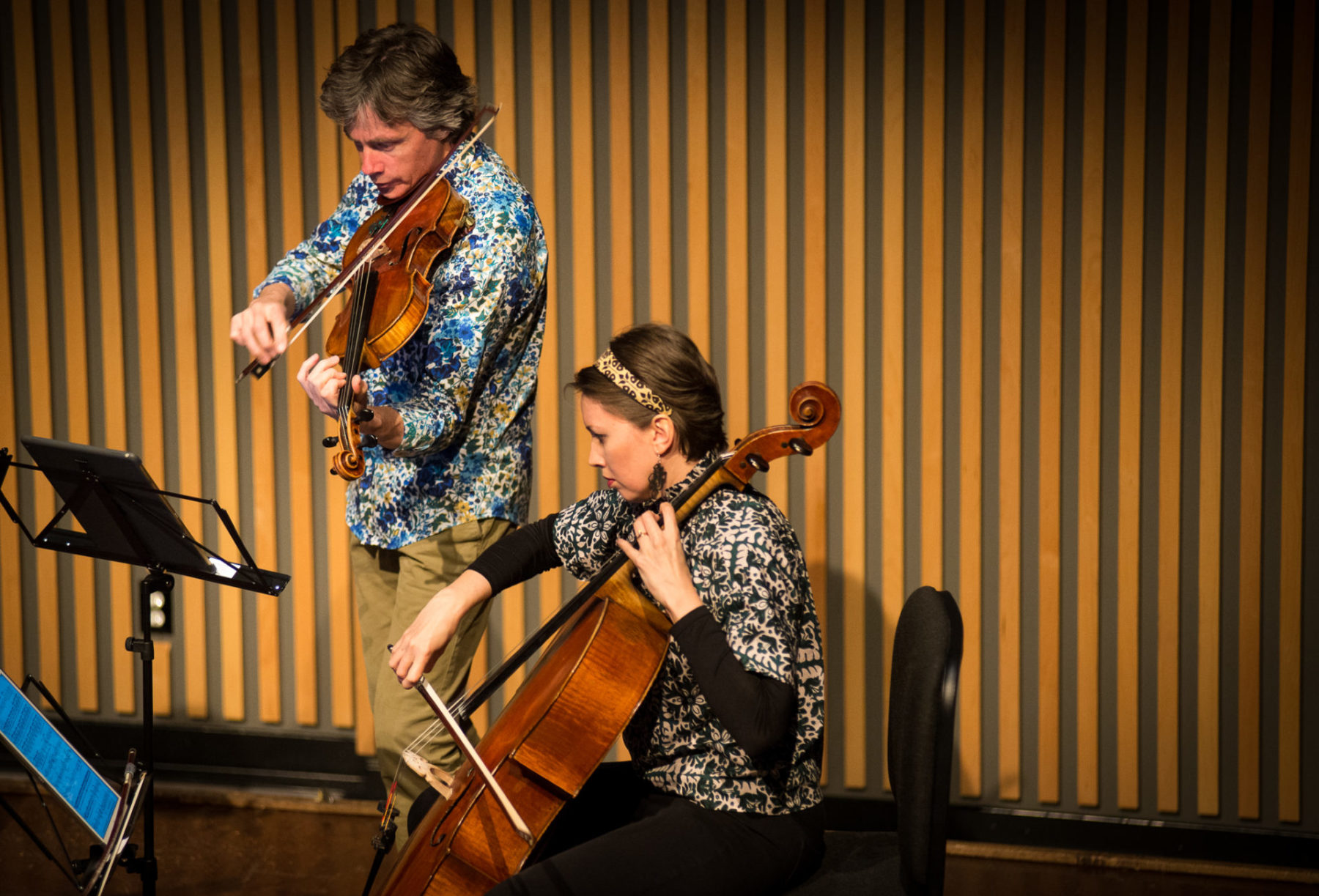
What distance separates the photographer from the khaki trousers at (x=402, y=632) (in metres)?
2.10

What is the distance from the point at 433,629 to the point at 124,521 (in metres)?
0.57

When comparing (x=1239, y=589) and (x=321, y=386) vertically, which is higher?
(x=321, y=386)

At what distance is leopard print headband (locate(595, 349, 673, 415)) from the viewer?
174 centimetres

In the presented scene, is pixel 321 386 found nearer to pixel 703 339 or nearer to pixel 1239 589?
pixel 703 339

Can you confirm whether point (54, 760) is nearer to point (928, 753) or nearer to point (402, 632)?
point (402, 632)

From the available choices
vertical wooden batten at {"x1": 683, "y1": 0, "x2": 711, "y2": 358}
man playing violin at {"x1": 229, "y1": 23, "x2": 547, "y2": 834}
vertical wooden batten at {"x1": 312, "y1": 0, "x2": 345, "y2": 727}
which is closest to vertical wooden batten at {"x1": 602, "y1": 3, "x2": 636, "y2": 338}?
vertical wooden batten at {"x1": 683, "y1": 0, "x2": 711, "y2": 358}

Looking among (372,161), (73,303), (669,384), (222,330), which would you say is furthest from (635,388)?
(73,303)

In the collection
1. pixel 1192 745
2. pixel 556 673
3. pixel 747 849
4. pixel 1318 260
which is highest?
pixel 1318 260

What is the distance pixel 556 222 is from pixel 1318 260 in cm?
181

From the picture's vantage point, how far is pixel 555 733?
151 centimetres

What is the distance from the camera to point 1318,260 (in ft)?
8.95

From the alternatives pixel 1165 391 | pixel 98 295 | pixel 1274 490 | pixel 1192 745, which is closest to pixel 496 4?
pixel 98 295

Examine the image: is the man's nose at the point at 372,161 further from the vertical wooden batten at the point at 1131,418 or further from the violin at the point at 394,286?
the vertical wooden batten at the point at 1131,418

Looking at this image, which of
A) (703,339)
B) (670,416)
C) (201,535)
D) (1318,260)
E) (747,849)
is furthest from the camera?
(201,535)
